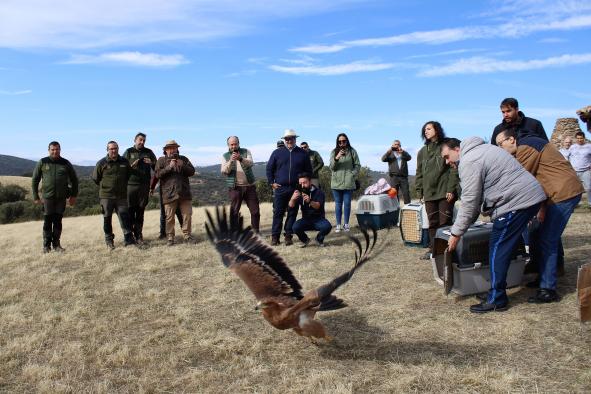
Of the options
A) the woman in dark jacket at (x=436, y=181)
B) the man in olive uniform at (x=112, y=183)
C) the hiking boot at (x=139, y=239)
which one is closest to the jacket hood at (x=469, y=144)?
the woman in dark jacket at (x=436, y=181)

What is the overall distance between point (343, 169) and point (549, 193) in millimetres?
5007

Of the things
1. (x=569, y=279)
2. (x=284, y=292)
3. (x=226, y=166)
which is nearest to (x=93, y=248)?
(x=226, y=166)

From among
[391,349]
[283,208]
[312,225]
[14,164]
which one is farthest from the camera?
[14,164]

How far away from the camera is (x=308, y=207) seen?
835 cm

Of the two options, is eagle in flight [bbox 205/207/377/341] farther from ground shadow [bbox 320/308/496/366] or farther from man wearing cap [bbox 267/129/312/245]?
man wearing cap [bbox 267/129/312/245]

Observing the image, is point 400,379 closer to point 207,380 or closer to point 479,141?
point 207,380

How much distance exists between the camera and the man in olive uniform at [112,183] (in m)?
8.81

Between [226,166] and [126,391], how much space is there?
588 cm

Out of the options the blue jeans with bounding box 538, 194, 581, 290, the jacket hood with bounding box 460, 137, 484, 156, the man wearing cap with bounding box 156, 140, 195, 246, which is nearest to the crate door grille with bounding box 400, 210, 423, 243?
the blue jeans with bounding box 538, 194, 581, 290

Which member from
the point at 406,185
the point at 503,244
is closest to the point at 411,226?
the point at 503,244

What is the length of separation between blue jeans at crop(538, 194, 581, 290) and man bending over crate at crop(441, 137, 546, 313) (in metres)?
0.49

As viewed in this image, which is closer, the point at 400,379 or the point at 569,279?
the point at 400,379

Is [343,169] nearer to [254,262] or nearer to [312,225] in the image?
[312,225]

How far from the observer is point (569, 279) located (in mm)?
5629
